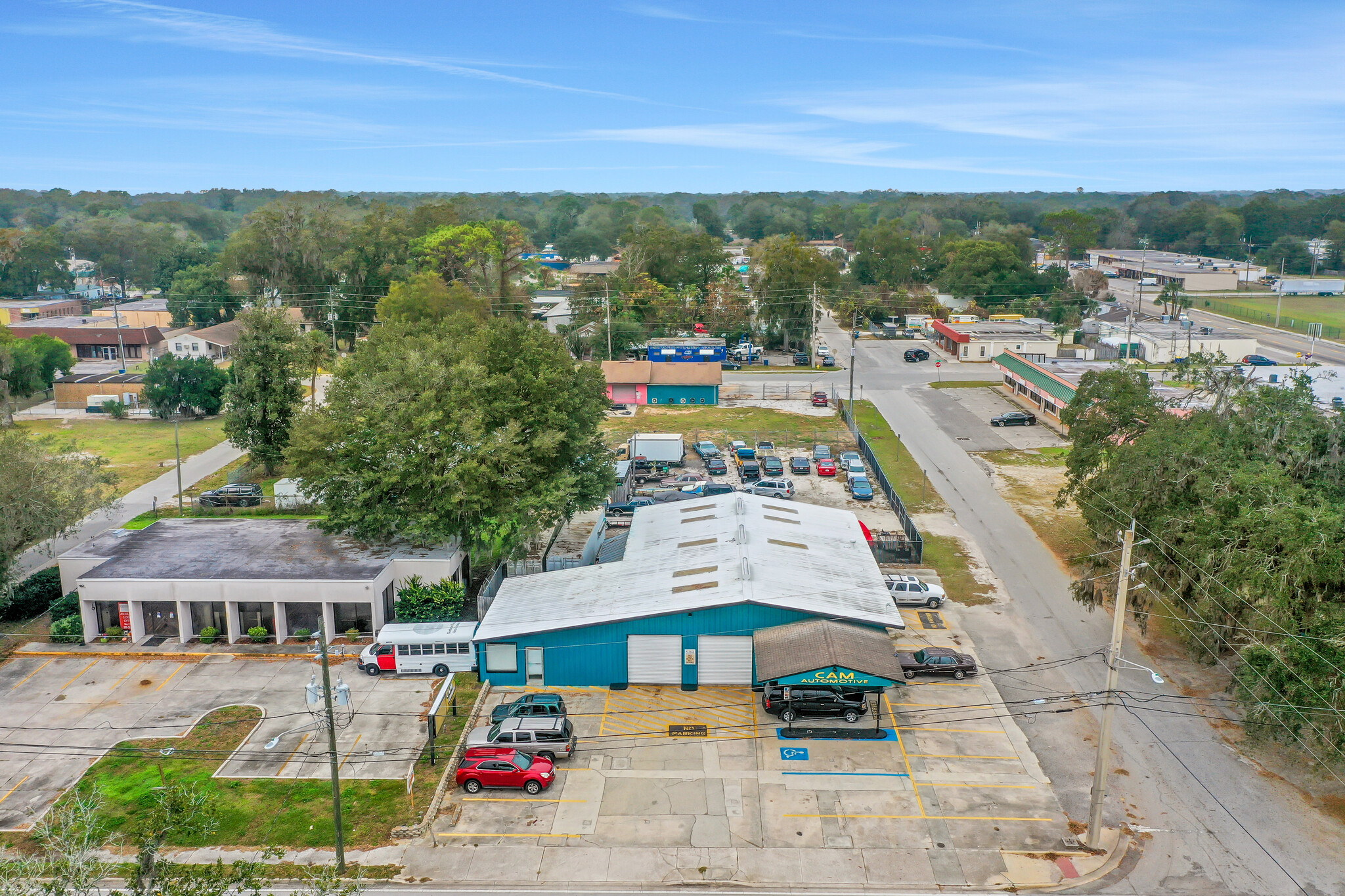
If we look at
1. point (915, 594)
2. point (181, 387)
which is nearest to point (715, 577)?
point (915, 594)

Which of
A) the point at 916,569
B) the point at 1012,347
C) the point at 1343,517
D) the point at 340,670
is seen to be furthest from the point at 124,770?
the point at 1012,347

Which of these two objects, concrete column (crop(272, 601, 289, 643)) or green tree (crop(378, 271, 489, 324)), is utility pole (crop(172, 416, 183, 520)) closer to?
concrete column (crop(272, 601, 289, 643))

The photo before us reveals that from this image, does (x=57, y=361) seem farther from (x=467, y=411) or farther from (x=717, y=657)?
(x=717, y=657)

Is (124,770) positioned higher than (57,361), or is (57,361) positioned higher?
(57,361)

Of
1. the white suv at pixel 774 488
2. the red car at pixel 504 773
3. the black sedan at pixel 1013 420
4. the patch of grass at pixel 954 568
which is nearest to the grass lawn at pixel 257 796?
the red car at pixel 504 773

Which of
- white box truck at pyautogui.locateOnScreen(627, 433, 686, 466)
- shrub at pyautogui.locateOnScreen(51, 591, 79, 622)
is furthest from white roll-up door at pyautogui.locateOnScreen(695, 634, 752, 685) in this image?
white box truck at pyautogui.locateOnScreen(627, 433, 686, 466)

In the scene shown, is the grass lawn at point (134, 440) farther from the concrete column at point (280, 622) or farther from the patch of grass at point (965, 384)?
the patch of grass at point (965, 384)

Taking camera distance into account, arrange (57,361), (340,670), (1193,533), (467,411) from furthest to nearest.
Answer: (57,361)
(467,411)
(340,670)
(1193,533)
